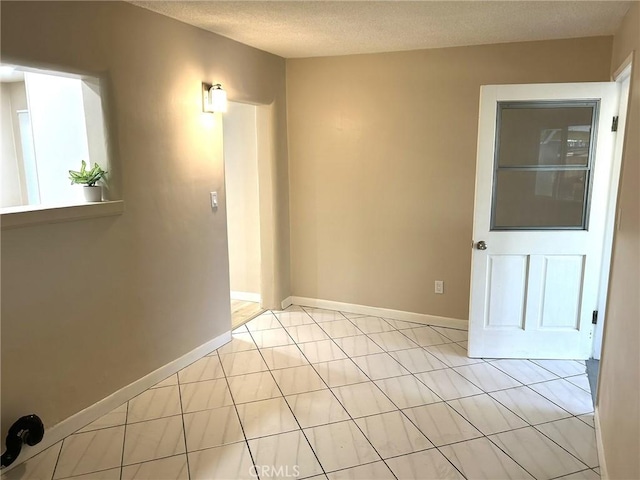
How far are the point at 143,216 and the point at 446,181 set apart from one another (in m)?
2.31

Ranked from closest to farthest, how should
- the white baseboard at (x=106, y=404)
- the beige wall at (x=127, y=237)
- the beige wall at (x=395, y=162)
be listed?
the beige wall at (x=127, y=237) → the white baseboard at (x=106, y=404) → the beige wall at (x=395, y=162)

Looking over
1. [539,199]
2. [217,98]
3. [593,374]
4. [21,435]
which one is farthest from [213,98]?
[593,374]

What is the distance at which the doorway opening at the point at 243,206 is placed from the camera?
14.2 feet

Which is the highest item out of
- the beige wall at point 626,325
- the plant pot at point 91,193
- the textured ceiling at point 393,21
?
the textured ceiling at point 393,21

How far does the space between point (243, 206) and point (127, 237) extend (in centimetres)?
196

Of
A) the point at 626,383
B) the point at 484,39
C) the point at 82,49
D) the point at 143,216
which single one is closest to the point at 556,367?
the point at 626,383

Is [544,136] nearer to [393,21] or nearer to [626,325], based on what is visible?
[393,21]

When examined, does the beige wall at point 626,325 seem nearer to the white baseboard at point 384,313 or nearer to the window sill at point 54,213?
the white baseboard at point 384,313

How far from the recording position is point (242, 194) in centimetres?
450

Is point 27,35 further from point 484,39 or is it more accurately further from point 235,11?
point 484,39

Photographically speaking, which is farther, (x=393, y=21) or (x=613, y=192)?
(x=613, y=192)

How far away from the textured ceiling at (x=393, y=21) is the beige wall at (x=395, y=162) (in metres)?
0.21

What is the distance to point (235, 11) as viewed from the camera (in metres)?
2.63

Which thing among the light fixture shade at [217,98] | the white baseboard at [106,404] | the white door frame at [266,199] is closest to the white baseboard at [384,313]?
the white door frame at [266,199]
